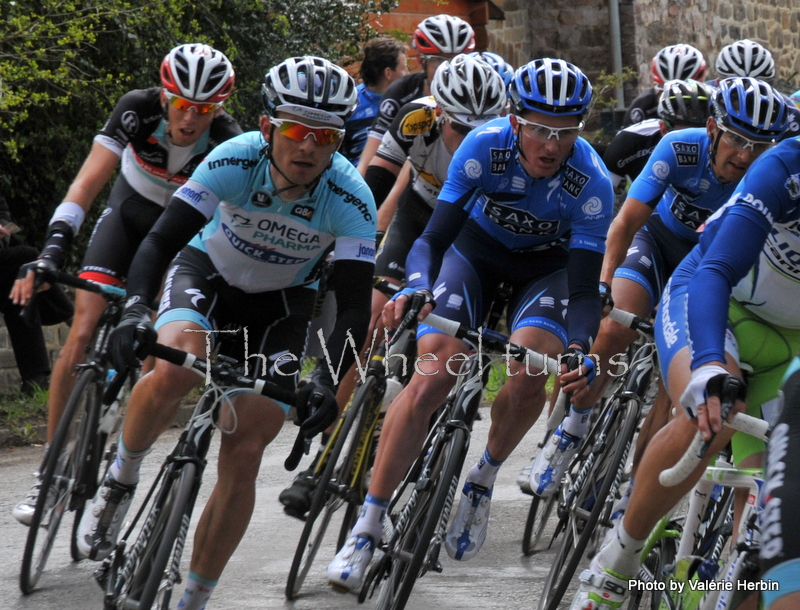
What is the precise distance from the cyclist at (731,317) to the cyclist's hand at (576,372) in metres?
0.40

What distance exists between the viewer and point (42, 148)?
10648 mm

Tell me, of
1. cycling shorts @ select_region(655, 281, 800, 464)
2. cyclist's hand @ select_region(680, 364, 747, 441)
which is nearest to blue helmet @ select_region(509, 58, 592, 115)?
cycling shorts @ select_region(655, 281, 800, 464)

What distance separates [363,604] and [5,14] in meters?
6.73

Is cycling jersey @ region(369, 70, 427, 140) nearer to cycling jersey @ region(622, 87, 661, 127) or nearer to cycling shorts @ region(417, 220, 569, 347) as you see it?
cycling jersey @ region(622, 87, 661, 127)

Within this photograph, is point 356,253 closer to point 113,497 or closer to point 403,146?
point 113,497

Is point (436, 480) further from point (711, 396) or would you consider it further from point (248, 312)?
point (711, 396)

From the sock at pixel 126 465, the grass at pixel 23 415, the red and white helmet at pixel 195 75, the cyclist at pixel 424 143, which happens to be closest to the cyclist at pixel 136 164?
the red and white helmet at pixel 195 75

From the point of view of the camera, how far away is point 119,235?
5945 mm

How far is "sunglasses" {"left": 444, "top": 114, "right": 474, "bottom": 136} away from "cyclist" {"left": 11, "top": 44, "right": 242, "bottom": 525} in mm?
1139

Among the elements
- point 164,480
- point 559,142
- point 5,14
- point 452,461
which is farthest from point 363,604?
point 5,14

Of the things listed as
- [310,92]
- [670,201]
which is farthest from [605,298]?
[310,92]

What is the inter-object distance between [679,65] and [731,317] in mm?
5963

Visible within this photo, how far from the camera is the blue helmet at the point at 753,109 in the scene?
4812 mm

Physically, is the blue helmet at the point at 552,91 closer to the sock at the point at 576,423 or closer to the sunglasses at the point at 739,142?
the sunglasses at the point at 739,142
